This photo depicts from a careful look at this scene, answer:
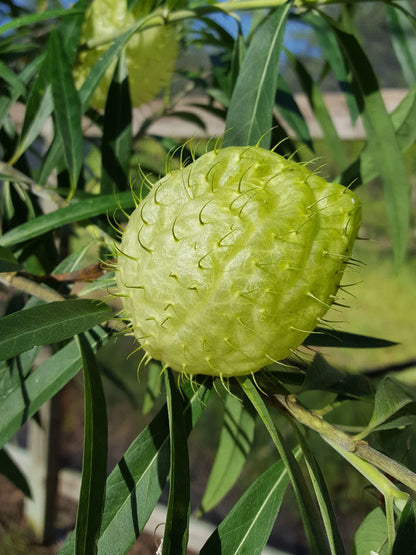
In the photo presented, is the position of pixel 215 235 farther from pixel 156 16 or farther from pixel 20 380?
pixel 156 16

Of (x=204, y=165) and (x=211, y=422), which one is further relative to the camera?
(x=211, y=422)

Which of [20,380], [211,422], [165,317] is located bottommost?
[211,422]

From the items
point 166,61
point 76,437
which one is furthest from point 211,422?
point 166,61

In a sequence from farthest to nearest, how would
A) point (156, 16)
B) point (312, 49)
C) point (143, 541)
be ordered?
point (312, 49), point (143, 541), point (156, 16)

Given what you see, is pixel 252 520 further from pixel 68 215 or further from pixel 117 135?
pixel 117 135

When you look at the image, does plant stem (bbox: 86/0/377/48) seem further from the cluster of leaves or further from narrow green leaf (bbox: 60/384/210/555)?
narrow green leaf (bbox: 60/384/210/555)

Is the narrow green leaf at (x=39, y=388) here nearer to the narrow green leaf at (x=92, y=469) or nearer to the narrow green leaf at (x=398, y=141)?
the narrow green leaf at (x=92, y=469)

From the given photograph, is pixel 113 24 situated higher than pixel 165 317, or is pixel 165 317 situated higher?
pixel 113 24

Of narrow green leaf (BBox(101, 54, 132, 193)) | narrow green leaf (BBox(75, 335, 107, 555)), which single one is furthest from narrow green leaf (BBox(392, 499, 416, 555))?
narrow green leaf (BBox(101, 54, 132, 193))
